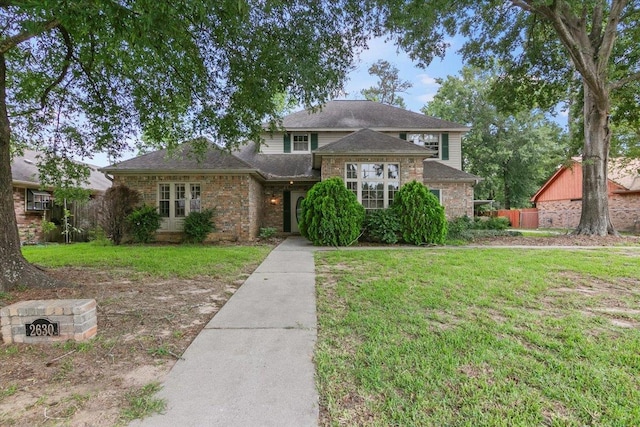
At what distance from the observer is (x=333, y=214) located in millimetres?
9891

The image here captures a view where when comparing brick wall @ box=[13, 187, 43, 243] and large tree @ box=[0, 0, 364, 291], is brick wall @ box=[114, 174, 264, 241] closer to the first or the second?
large tree @ box=[0, 0, 364, 291]

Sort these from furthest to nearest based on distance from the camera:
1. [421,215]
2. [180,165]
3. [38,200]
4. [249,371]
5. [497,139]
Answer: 1. [497,139]
2. [38,200]
3. [180,165]
4. [421,215]
5. [249,371]

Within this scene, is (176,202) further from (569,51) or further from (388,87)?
(388,87)

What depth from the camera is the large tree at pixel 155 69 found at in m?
3.52

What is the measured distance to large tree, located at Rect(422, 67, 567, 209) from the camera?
24.3m

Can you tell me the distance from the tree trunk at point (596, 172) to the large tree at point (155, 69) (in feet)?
39.0

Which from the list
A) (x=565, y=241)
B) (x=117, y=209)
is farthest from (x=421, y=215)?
(x=117, y=209)

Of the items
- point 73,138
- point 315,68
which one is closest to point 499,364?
point 315,68

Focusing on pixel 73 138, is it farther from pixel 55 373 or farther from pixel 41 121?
pixel 55 373

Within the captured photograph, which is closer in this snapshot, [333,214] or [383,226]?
[333,214]

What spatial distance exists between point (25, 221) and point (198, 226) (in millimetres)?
8228

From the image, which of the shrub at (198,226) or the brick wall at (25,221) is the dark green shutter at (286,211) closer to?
the shrub at (198,226)

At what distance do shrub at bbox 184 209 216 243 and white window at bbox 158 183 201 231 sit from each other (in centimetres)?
57

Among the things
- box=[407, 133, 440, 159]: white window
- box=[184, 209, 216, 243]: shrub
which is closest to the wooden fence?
box=[407, 133, 440, 159]: white window
